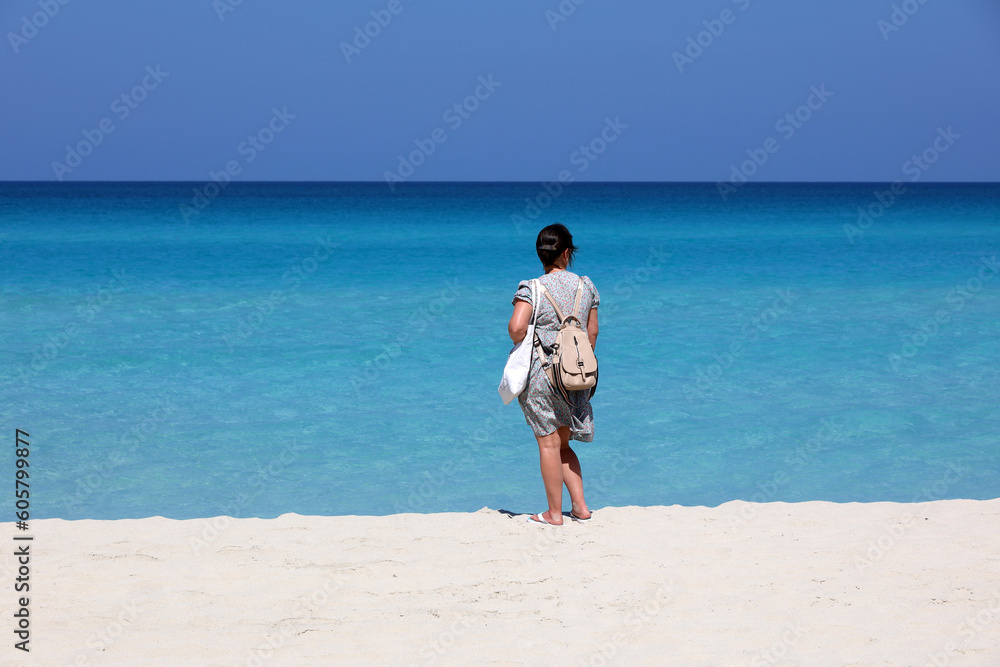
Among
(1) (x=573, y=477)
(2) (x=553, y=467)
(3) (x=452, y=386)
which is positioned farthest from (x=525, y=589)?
(3) (x=452, y=386)

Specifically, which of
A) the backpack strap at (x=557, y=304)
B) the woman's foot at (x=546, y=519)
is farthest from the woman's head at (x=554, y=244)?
the woman's foot at (x=546, y=519)

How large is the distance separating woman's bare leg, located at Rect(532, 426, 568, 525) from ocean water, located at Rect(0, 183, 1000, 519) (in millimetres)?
1127

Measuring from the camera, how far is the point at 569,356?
4434 mm

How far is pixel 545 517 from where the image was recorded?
4.85 metres

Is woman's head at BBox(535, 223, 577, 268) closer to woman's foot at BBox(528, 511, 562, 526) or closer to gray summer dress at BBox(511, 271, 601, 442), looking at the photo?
gray summer dress at BBox(511, 271, 601, 442)

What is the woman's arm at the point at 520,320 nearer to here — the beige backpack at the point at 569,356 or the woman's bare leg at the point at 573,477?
the beige backpack at the point at 569,356

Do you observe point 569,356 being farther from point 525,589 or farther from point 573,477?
point 525,589

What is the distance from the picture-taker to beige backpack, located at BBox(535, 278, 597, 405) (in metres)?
4.43

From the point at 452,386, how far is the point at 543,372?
14.9 ft

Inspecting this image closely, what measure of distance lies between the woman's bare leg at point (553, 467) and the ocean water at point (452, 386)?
1.13 metres

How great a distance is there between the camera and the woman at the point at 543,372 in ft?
14.9

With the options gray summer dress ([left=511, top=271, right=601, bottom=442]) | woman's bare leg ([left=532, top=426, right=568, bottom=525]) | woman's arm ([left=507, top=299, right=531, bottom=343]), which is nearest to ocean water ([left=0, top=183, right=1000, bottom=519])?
woman's bare leg ([left=532, top=426, right=568, bottom=525])

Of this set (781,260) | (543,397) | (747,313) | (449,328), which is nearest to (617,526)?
(543,397)

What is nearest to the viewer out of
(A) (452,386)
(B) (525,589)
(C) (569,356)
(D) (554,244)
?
(B) (525,589)
